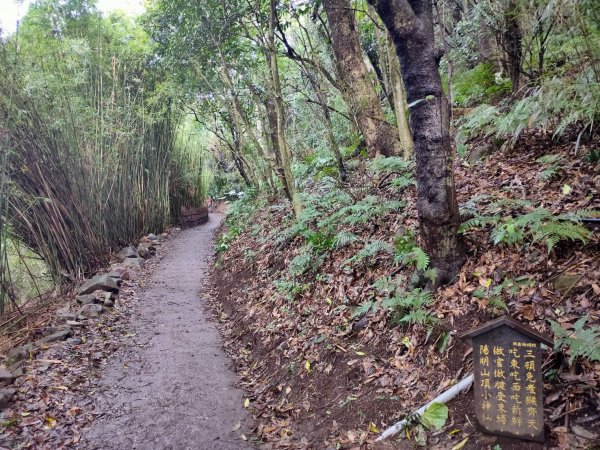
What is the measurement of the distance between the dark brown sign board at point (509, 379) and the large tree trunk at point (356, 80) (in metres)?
3.97

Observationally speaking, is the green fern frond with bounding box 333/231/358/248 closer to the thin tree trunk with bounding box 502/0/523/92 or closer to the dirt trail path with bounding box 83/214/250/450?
the dirt trail path with bounding box 83/214/250/450

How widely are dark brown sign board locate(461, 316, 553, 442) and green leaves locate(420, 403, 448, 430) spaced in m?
0.19

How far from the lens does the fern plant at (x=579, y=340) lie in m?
1.82

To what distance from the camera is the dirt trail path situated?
2854mm

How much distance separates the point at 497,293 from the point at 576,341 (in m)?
0.61

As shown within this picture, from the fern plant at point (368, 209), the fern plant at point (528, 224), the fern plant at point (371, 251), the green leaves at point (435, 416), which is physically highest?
the fern plant at point (368, 209)

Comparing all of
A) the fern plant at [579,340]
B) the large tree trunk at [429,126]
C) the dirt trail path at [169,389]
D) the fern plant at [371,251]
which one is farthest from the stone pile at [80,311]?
the fern plant at [579,340]

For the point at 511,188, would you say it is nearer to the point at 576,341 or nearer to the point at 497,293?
the point at 497,293

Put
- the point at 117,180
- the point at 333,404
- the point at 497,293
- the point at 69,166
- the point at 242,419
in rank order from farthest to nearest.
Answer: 1. the point at 117,180
2. the point at 69,166
3. the point at 242,419
4. the point at 333,404
5. the point at 497,293

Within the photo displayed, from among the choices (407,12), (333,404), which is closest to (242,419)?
(333,404)

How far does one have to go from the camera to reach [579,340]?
1.87 meters

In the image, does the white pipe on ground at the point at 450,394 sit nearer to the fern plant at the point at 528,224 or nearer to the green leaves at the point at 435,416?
the green leaves at the point at 435,416

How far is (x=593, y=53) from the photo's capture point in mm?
3227

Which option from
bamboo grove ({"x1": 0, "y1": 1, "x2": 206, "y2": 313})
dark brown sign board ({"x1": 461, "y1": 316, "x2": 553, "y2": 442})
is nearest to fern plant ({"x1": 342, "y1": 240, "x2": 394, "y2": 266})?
dark brown sign board ({"x1": 461, "y1": 316, "x2": 553, "y2": 442})
